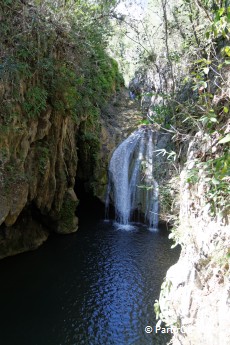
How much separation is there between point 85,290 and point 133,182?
27.7 feet

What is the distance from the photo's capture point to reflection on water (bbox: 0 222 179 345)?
784 centimetres

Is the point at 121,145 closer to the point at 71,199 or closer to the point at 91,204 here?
the point at 91,204

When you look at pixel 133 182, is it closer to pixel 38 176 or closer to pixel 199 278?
pixel 38 176

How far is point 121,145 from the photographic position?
18.9m

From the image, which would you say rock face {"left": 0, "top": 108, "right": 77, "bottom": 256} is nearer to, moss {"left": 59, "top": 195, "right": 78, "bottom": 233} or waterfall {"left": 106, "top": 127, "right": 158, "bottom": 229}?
moss {"left": 59, "top": 195, "right": 78, "bottom": 233}

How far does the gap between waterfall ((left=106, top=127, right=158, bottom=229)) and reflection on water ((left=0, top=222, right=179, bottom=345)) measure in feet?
8.14

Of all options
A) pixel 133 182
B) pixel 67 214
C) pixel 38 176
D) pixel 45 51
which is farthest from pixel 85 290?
pixel 133 182

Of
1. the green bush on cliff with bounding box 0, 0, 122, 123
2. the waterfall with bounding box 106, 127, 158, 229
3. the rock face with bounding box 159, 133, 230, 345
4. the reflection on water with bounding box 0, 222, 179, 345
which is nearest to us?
the rock face with bounding box 159, 133, 230, 345

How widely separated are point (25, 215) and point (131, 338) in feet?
23.2

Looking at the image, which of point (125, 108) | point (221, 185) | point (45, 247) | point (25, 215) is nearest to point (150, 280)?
point (45, 247)

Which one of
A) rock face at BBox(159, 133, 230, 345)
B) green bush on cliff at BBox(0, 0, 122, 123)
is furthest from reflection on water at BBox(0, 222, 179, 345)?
green bush on cliff at BBox(0, 0, 122, 123)

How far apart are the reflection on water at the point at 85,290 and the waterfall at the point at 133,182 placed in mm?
2480

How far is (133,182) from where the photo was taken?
683 inches

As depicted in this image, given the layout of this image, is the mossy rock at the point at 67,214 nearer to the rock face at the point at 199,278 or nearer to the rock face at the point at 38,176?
the rock face at the point at 38,176
